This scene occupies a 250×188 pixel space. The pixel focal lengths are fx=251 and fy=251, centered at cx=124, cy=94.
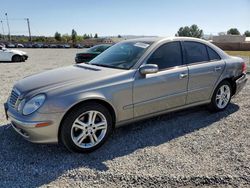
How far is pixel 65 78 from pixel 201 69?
244cm

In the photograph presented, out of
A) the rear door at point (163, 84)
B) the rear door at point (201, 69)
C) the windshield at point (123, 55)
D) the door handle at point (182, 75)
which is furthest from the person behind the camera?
the rear door at point (201, 69)

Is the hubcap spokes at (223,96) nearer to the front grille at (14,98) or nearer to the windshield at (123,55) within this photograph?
the windshield at (123,55)

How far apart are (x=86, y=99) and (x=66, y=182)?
1.06 metres

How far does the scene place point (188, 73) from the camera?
4355 millimetres

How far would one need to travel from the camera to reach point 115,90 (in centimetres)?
356

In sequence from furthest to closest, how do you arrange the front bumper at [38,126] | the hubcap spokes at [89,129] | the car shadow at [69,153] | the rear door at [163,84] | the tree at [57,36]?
the tree at [57,36] < the rear door at [163,84] < the hubcap spokes at [89,129] < the front bumper at [38,126] < the car shadow at [69,153]

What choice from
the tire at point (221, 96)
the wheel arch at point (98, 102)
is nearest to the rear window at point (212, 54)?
the tire at point (221, 96)

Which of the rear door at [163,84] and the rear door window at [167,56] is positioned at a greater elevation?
the rear door window at [167,56]

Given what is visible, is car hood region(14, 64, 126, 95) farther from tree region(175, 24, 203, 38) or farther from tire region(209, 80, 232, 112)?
tree region(175, 24, 203, 38)

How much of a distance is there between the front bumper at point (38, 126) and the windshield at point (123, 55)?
139cm

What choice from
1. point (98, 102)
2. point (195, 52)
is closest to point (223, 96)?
point (195, 52)

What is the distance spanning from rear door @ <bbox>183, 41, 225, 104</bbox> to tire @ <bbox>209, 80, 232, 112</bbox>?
220 mm

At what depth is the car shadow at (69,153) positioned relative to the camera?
118 inches

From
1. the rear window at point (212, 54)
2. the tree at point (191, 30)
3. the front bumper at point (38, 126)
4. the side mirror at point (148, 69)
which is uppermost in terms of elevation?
the tree at point (191, 30)
